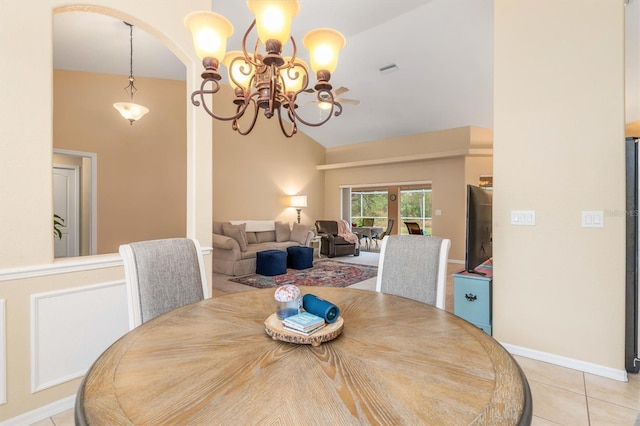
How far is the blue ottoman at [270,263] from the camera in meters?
5.45

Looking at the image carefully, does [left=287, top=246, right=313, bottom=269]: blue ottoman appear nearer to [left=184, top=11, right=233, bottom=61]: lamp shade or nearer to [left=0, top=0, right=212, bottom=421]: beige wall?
[left=0, top=0, right=212, bottom=421]: beige wall

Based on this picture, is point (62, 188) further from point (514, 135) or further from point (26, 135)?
point (514, 135)

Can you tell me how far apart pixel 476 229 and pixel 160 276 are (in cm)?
244

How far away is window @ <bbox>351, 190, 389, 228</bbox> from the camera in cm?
920

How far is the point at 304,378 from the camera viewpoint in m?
0.81

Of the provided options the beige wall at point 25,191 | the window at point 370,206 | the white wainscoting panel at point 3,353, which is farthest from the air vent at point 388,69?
the white wainscoting panel at point 3,353

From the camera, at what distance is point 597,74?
2.21 m

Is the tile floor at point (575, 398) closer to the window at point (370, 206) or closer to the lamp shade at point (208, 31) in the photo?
the lamp shade at point (208, 31)

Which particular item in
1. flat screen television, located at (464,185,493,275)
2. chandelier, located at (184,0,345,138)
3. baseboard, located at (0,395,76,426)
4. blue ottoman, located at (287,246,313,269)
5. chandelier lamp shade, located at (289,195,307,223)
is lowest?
baseboard, located at (0,395,76,426)

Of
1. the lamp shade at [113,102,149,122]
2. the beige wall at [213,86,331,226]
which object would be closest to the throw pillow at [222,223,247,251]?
the beige wall at [213,86,331,226]

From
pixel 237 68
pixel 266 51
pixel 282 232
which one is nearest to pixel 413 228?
pixel 282 232

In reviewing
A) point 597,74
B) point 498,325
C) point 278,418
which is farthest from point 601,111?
point 278,418

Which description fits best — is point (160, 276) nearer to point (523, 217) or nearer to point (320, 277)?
point (523, 217)

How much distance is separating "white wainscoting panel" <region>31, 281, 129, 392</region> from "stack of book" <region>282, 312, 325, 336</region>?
1496 millimetres
